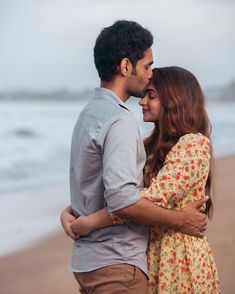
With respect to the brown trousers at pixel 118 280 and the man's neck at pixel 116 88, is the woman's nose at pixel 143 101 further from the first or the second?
the brown trousers at pixel 118 280

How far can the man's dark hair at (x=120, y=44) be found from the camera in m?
1.95

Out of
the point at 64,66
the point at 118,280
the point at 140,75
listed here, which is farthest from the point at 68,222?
the point at 64,66

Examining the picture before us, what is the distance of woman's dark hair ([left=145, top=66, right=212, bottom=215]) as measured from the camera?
2082 mm

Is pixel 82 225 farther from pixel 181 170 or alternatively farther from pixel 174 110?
pixel 174 110

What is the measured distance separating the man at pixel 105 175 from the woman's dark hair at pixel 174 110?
9 cm

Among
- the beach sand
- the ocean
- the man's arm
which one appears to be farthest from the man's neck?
the ocean

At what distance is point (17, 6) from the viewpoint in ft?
30.2

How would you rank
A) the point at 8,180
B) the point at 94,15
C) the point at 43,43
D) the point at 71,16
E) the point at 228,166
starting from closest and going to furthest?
the point at 228,166, the point at 8,180, the point at 94,15, the point at 71,16, the point at 43,43

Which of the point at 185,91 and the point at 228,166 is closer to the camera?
the point at 185,91

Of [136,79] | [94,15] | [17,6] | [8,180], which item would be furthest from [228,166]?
[136,79]

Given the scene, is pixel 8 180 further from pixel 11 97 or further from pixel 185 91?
pixel 185 91

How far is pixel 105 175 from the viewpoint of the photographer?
1845 millimetres

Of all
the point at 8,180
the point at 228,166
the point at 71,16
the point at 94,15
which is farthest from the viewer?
the point at 71,16

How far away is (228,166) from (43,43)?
12.4ft
